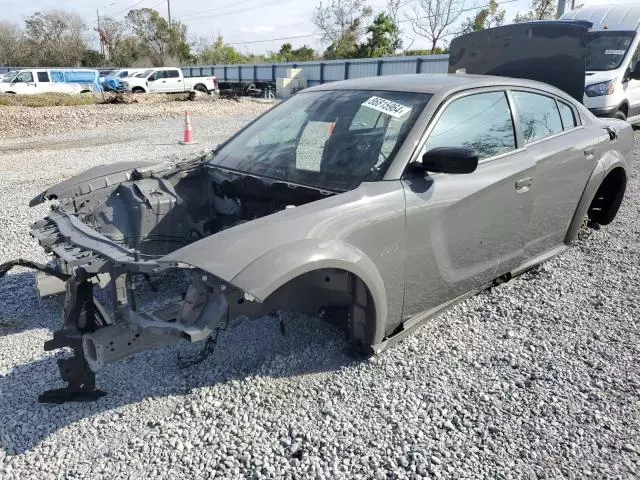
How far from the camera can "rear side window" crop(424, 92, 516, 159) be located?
3211mm

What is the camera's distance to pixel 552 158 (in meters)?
3.85

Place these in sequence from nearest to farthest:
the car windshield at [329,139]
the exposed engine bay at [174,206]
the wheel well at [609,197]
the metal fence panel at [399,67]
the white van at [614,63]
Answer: the car windshield at [329,139] → the exposed engine bay at [174,206] → the wheel well at [609,197] → the white van at [614,63] → the metal fence panel at [399,67]

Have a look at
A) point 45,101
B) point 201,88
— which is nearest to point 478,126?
point 45,101

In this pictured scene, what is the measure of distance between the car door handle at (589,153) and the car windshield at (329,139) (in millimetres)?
1805

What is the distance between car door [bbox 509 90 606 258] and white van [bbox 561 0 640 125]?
19.0 feet

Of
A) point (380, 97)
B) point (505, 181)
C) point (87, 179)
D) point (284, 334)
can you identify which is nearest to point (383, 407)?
point (284, 334)

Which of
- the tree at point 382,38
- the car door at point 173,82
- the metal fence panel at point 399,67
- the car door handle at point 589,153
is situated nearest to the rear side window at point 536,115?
the car door handle at point 589,153

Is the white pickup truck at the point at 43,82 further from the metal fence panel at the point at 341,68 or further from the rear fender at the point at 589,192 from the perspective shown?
the rear fender at the point at 589,192

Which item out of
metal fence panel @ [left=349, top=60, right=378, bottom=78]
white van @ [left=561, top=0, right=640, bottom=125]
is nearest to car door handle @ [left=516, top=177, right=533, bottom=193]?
white van @ [left=561, top=0, right=640, bottom=125]

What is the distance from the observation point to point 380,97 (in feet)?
11.2

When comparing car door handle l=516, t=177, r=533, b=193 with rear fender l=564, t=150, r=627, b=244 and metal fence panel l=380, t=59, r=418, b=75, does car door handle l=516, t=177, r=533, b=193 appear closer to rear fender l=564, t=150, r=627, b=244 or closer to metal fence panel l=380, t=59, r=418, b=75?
rear fender l=564, t=150, r=627, b=244

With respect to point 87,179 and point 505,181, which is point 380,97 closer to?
point 505,181

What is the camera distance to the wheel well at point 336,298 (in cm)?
280

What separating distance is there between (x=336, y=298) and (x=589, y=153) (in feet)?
8.96
